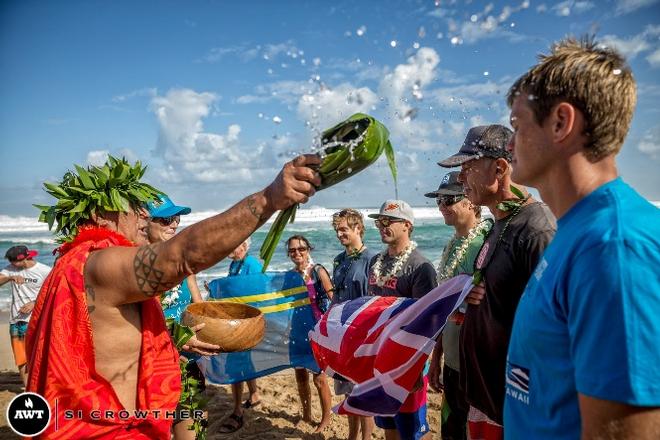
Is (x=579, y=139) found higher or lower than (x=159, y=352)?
higher

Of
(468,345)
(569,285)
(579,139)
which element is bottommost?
(468,345)

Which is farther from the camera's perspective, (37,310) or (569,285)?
(37,310)

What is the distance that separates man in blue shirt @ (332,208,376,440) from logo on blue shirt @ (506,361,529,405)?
148 inches

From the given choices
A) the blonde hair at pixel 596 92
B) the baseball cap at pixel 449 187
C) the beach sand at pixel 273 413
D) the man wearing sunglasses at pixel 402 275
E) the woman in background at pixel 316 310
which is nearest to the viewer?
the blonde hair at pixel 596 92

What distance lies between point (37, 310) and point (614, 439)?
284 cm

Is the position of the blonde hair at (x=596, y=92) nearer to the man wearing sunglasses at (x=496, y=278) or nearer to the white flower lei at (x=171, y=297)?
the man wearing sunglasses at (x=496, y=278)

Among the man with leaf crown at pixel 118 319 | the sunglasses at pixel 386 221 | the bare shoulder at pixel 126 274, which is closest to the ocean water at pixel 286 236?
the sunglasses at pixel 386 221

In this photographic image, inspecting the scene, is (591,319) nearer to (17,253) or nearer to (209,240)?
(209,240)

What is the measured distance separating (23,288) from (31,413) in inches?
255

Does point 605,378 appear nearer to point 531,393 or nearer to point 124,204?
point 531,393

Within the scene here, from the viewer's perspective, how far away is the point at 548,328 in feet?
4.44

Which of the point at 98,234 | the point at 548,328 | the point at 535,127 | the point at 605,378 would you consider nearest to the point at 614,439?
the point at 605,378

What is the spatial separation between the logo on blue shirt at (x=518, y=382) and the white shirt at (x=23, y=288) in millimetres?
→ 8139

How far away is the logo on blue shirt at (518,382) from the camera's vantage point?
1521 mm
